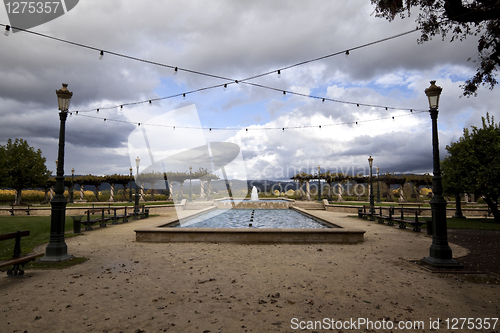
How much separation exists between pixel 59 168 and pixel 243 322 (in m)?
6.28

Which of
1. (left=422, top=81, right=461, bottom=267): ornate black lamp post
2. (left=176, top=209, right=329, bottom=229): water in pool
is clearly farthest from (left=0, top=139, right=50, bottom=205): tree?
(left=422, top=81, right=461, bottom=267): ornate black lamp post

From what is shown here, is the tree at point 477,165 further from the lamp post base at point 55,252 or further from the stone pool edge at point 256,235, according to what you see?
the lamp post base at point 55,252

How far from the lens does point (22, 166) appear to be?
88.6 ft

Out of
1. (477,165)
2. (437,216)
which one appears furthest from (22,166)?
(477,165)

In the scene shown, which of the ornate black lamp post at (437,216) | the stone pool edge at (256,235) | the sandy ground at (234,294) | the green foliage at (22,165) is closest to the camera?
the sandy ground at (234,294)

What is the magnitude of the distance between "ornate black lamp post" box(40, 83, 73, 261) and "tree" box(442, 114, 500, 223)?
18.5 meters

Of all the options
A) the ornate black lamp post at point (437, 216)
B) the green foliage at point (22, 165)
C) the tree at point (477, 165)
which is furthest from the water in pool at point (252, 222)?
the green foliage at point (22, 165)

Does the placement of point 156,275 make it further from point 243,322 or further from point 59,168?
point 59,168

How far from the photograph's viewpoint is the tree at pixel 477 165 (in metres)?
13.8

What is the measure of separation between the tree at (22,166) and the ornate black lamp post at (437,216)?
109 ft

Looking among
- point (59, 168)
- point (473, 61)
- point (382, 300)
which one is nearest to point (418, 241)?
point (473, 61)

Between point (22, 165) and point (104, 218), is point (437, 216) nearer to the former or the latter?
point (104, 218)

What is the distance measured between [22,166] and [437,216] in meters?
34.6

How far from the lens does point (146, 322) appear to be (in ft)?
11.4
